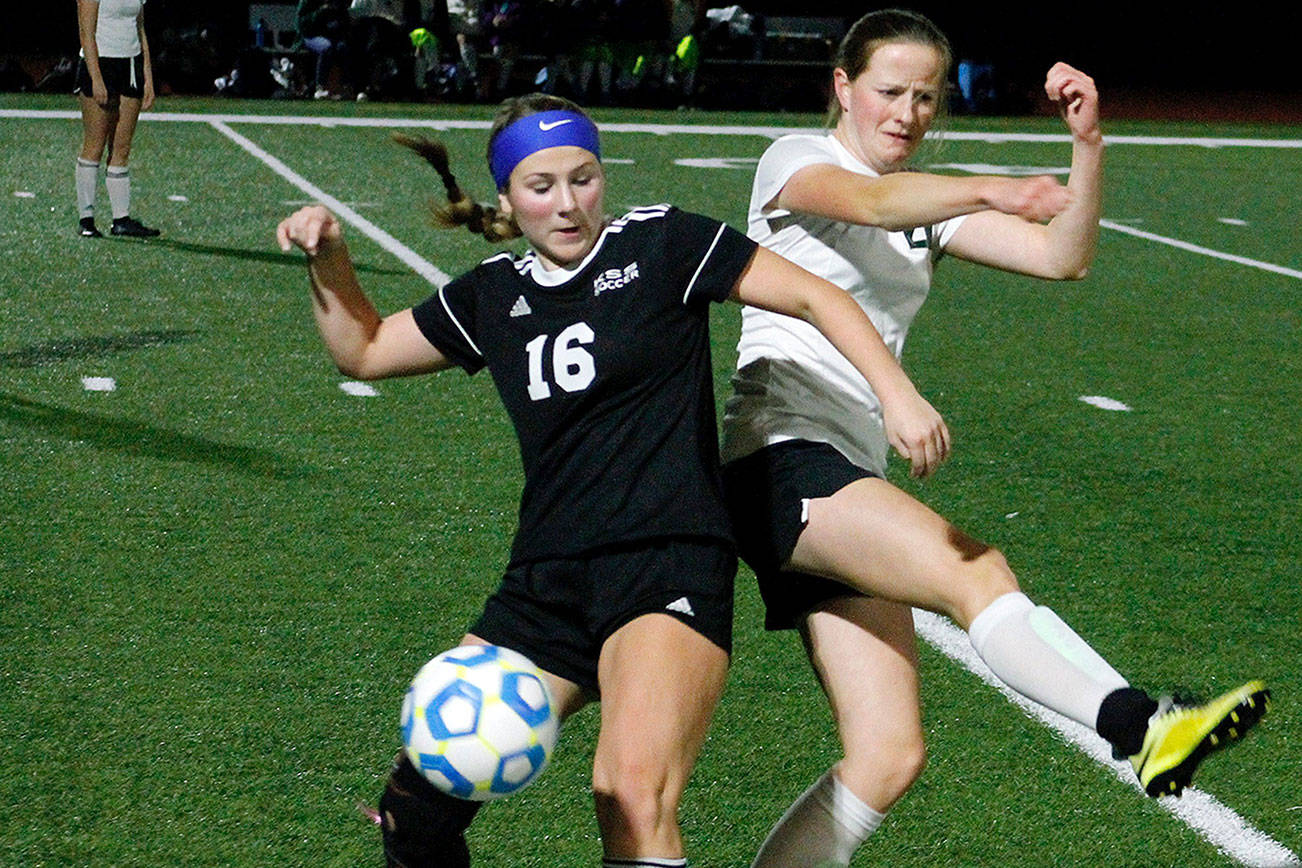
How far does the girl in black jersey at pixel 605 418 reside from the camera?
3004 millimetres

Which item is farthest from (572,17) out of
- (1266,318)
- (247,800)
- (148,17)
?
(247,800)

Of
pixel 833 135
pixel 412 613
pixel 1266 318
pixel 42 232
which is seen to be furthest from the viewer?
pixel 42 232

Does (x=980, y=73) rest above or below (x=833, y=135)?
below

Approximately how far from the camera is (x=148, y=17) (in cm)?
2486

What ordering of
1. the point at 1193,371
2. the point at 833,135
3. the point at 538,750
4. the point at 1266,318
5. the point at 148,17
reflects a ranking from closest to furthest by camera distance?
the point at 538,750 → the point at 833,135 → the point at 1193,371 → the point at 1266,318 → the point at 148,17

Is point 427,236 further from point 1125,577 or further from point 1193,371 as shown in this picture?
point 1125,577

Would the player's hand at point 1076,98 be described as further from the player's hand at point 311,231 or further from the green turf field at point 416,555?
the green turf field at point 416,555

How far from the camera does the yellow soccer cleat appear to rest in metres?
2.90

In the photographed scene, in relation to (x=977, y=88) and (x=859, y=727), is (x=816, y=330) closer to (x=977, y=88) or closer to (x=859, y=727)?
(x=859, y=727)

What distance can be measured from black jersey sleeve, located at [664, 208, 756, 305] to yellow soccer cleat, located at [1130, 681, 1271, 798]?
1069 mm

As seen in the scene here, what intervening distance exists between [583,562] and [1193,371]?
6.44 m

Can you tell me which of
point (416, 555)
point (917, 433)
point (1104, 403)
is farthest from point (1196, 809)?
point (1104, 403)

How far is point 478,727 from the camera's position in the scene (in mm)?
2861

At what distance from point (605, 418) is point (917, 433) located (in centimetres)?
57
